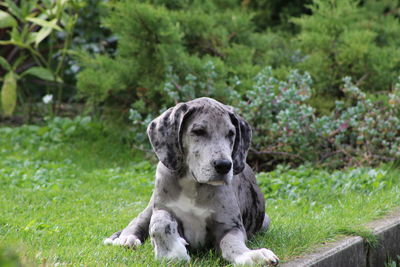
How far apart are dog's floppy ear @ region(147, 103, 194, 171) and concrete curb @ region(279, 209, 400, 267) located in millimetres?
906

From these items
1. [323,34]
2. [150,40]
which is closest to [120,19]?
[150,40]

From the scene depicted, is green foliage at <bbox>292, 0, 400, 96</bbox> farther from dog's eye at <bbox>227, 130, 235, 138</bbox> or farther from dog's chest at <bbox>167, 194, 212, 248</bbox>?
dog's chest at <bbox>167, 194, 212, 248</bbox>

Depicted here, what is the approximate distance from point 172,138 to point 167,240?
2.07 feet

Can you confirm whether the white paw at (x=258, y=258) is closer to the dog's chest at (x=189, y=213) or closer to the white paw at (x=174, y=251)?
the white paw at (x=174, y=251)

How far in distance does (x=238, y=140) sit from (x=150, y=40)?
4.81 metres

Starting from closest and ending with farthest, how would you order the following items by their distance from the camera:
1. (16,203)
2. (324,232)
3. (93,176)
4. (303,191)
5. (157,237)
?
(157,237) → (324,232) → (16,203) → (303,191) → (93,176)

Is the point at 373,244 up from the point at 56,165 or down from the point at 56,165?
up

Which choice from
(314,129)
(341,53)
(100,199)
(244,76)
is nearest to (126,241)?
(100,199)

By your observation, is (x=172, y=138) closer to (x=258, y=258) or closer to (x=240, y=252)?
(x=240, y=252)

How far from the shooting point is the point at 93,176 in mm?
7262

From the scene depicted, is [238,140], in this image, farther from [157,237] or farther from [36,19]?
[36,19]

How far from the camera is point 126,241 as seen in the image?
3975mm

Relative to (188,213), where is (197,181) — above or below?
above

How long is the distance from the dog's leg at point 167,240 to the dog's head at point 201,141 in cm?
33
